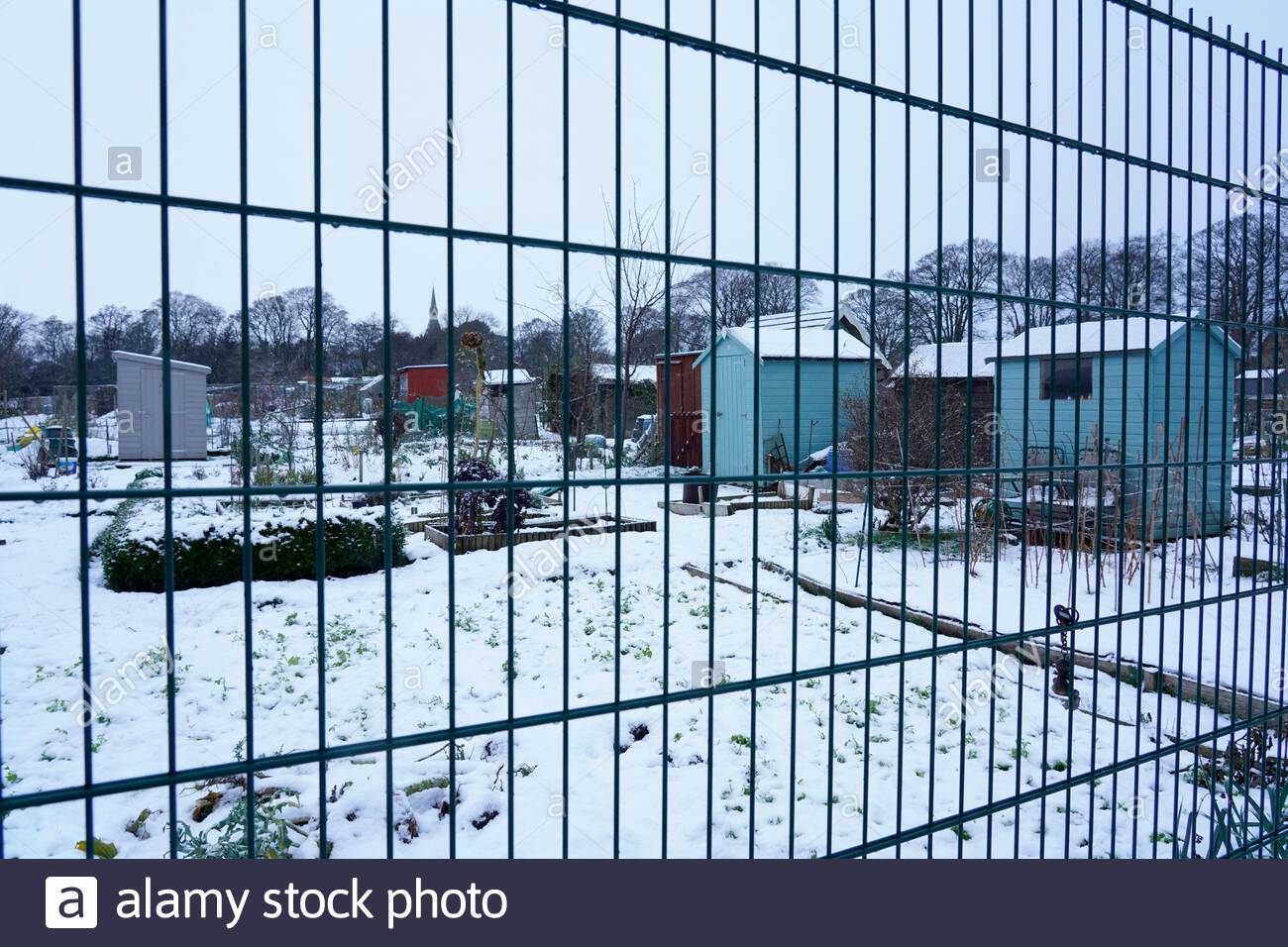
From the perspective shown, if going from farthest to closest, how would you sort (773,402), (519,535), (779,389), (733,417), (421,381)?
(421,381) < (733,417) < (779,389) < (773,402) < (519,535)

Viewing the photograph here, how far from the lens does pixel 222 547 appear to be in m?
7.84

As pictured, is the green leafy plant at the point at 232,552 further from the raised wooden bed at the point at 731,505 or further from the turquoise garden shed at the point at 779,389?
the turquoise garden shed at the point at 779,389

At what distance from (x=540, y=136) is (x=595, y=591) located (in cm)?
580

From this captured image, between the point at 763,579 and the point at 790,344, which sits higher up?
the point at 790,344

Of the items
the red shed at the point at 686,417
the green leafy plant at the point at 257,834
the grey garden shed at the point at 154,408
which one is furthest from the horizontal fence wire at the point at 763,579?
the red shed at the point at 686,417

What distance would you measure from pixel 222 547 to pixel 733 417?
10603 millimetres

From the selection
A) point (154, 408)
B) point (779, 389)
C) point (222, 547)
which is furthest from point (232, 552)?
point (779, 389)

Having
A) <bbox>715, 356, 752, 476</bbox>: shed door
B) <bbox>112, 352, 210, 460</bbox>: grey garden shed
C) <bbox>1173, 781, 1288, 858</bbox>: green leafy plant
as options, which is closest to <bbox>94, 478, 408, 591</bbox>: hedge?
<bbox>112, 352, 210, 460</bbox>: grey garden shed

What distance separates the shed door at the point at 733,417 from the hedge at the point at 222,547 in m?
8.46
